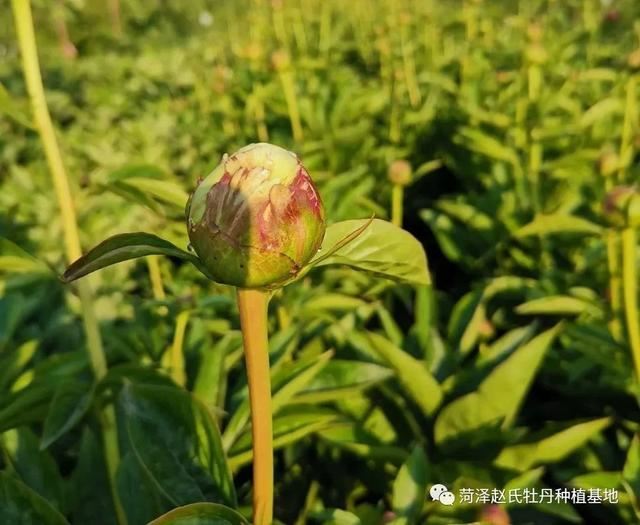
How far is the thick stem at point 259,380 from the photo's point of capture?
396 millimetres

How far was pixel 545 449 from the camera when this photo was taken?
0.80m

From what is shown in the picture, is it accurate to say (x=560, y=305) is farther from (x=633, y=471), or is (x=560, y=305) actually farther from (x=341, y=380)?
(x=341, y=380)

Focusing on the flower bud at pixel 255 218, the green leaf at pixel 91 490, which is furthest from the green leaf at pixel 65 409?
the flower bud at pixel 255 218

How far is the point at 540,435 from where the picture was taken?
2.83 feet

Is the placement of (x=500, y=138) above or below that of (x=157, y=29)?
below

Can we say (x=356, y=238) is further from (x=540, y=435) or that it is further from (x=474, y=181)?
(x=474, y=181)

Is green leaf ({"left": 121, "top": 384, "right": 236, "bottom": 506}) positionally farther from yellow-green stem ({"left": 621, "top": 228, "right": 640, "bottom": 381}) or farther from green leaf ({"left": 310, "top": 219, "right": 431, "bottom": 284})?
yellow-green stem ({"left": 621, "top": 228, "right": 640, "bottom": 381})

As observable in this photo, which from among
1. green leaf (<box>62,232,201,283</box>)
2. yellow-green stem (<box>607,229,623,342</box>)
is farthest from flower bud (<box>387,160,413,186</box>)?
green leaf (<box>62,232,201,283</box>)

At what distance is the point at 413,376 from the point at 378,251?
42cm

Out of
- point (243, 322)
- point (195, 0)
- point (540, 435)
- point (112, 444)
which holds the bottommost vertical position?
point (540, 435)

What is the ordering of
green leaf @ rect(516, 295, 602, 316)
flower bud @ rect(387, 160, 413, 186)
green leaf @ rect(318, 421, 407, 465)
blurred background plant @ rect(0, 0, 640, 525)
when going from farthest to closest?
flower bud @ rect(387, 160, 413, 186) < green leaf @ rect(516, 295, 602, 316) < green leaf @ rect(318, 421, 407, 465) < blurred background plant @ rect(0, 0, 640, 525)

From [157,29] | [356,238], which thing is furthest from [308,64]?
[157,29]

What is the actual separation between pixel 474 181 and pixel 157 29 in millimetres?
4986

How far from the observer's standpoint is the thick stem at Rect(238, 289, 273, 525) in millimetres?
396
